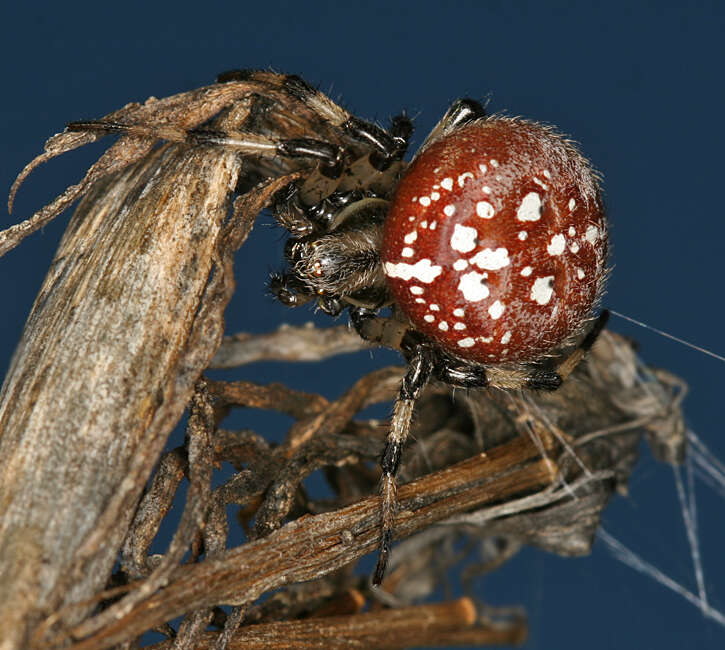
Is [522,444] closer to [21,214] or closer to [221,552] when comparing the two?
[221,552]

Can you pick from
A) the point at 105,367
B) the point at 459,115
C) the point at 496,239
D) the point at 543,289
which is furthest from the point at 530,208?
the point at 105,367

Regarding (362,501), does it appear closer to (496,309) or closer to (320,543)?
(320,543)

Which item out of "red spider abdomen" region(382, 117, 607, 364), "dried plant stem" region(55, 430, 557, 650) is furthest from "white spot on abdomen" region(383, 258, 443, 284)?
"dried plant stem" region(55, 430, 557, 650)

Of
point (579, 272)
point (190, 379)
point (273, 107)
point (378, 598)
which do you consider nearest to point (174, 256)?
point (190, 379)

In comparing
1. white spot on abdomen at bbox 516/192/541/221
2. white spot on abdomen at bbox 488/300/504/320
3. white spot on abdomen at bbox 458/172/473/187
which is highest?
white spot on abdomen at bbox 458/172/473/187

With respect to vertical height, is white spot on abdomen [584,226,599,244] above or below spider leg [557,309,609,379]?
above

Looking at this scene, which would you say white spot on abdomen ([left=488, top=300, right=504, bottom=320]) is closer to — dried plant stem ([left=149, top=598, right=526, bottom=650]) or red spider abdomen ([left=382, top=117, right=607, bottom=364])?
red spider abdomen ([left=382, top=117, right=607, bottom=364])

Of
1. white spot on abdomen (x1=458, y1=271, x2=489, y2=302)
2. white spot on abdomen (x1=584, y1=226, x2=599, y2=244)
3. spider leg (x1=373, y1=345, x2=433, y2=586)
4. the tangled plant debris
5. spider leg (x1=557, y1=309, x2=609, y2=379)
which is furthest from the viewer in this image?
spider leg (x1=557, y1=309, x2=609, y2=379)
